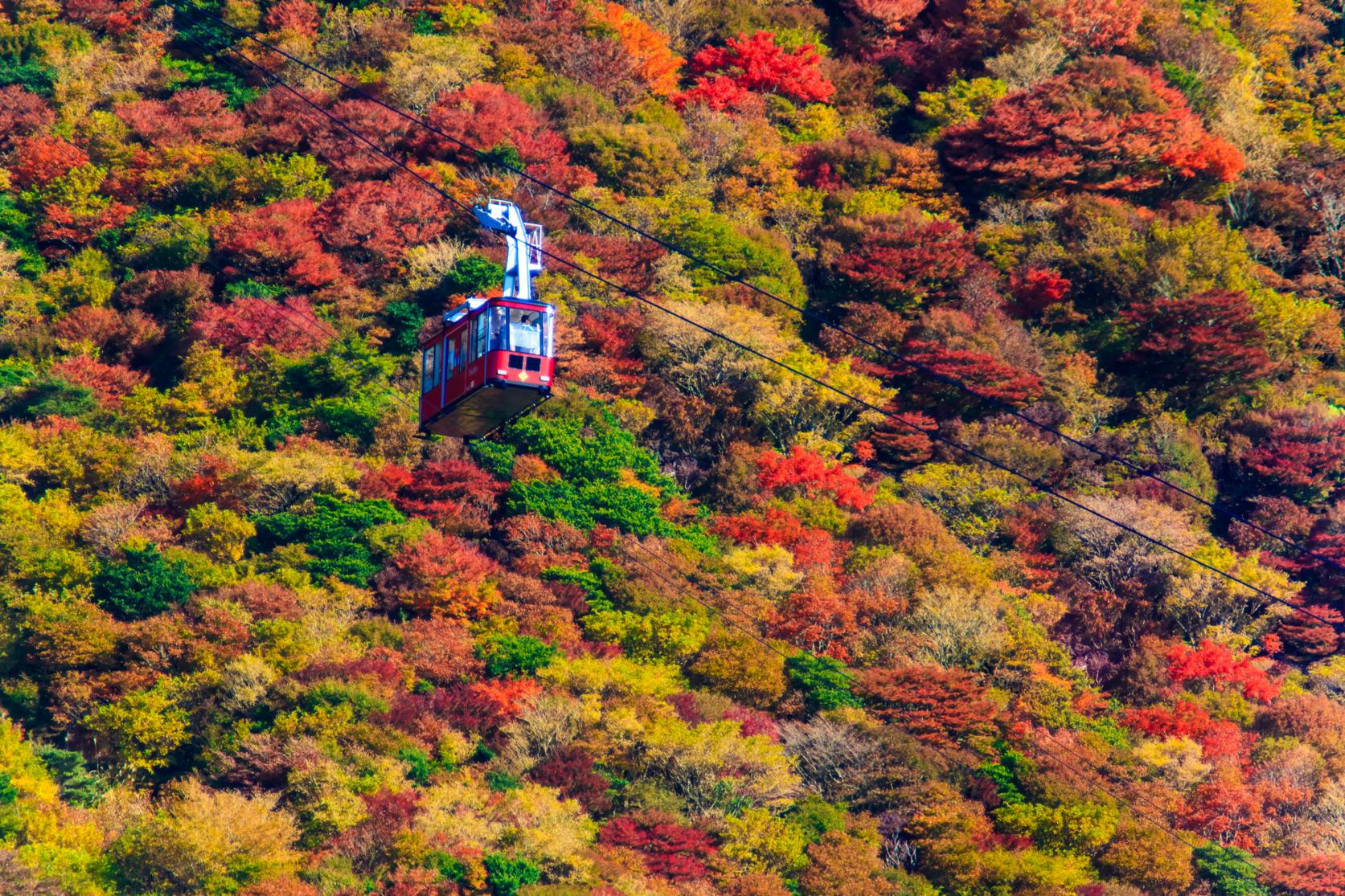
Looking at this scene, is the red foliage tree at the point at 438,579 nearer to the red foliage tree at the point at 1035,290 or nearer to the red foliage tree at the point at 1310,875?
the red foliage tree at the point at 1310,875

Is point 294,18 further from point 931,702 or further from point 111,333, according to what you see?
point 931,702

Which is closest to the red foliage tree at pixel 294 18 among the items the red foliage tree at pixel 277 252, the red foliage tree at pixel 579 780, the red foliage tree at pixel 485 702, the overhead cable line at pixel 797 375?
the overhead cable line at pixel 797 375

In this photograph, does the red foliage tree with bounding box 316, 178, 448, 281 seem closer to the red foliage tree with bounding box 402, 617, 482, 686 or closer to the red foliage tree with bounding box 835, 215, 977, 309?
the red foliage tree with bounding box 835, 215, 977, 309

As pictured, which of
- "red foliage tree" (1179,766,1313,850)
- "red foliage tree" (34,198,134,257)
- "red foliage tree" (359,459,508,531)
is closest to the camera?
"red foliage tree" (1179,766,1313,850)

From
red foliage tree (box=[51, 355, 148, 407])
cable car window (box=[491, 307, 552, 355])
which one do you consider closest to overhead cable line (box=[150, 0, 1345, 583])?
red foliage tree (box=[51, 355, 148, 407])

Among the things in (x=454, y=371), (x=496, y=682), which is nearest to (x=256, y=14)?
(x=496, y=682)

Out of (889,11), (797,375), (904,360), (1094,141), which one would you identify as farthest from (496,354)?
(889,11)

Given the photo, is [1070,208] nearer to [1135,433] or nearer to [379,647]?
[1135,433]
